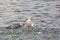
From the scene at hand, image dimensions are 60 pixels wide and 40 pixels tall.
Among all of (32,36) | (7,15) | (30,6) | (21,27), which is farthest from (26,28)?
(30,6)

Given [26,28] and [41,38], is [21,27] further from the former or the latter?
[41,38]

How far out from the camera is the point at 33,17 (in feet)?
19.4

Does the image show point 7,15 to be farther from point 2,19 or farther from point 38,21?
point 38,21

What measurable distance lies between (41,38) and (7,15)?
186cm

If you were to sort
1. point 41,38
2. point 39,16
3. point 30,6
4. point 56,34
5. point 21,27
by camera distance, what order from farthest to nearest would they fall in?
point 30,6, point 39,16, point 21,27, point 56,34, point 41,38

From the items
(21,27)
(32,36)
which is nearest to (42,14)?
(21,27)

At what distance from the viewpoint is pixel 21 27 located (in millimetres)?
5191

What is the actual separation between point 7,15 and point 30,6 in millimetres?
862

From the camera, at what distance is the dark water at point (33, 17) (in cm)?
459

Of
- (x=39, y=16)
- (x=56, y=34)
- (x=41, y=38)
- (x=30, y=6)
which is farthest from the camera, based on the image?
(x=30, y=6)

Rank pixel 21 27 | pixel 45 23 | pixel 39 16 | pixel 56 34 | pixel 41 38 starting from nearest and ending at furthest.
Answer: pixel 41 38
pixel 56 34
pixel 21 27
pixel 45 23
pixel 39 16

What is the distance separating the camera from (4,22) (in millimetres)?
5598

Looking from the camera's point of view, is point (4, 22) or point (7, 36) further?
point (4, 22)

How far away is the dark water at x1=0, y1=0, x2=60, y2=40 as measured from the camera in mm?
4594
